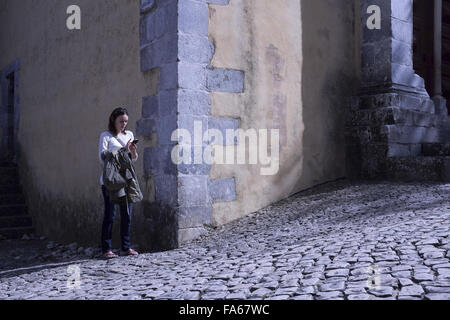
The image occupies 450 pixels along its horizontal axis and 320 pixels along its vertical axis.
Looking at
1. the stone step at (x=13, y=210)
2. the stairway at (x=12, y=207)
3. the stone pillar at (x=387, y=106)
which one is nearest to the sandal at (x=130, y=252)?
the stone pillar at (x=387, y=106)

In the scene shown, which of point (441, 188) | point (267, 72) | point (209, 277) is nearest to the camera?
point (209, 277)

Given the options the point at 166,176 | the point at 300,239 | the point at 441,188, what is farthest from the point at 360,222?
the point at 166,176

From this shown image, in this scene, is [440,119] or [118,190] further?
[440,119]

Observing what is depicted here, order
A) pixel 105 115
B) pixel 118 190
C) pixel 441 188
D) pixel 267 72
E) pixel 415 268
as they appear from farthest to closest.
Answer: pixel 105 115
pixel 267 72
pixel 441 188
pixel 118 190
pixel 415 268

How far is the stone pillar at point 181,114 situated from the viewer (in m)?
4.98

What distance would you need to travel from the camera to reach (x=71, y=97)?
7113 mm

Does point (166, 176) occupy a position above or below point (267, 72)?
below

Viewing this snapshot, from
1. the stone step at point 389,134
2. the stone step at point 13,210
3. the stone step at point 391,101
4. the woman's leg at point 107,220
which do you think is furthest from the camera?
the stone step at point 13,210

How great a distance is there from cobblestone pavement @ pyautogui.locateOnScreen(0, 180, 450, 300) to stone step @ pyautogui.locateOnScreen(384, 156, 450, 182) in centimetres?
26

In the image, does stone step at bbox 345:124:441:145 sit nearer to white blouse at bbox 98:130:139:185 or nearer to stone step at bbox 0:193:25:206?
white blouse at bbox 98:130:139:185

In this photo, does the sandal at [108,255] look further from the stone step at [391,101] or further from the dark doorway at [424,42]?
the dark doorway at [424,42]

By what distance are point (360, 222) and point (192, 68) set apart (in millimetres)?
2224

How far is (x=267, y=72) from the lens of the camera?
566cm
